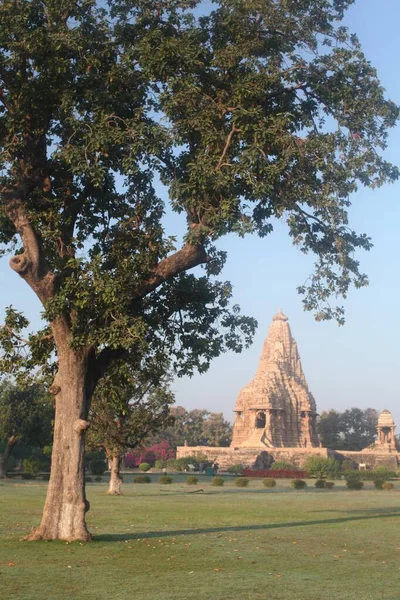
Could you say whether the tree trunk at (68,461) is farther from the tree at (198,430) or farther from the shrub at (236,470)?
the tree at (198,430)

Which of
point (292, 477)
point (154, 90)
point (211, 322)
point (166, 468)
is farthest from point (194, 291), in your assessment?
point (166, 468)

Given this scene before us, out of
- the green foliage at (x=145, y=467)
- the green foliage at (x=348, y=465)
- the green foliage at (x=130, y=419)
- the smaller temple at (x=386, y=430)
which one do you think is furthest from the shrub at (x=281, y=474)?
the smaller temple at (x=386, y=430)

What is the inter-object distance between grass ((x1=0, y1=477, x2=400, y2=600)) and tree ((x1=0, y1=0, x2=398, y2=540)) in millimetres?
1967

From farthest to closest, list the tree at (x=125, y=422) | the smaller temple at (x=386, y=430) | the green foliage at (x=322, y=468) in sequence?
the smaller temple at (x=386, y=430) < the green foliage at (x=322, y=468) < the tree at (x=125, y=422)

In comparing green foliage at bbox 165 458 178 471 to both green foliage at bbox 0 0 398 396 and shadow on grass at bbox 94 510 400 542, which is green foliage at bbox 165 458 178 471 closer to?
shadow on grass at bbox 94 510 400 542

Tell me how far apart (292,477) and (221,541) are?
138 ft

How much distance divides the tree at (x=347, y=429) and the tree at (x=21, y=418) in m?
59.2

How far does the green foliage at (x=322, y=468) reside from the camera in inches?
2245

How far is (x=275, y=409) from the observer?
257 ft

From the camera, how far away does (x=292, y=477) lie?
5609 centimetres

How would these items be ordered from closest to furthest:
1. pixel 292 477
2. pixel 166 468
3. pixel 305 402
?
pixel 292 477 → pixel 166 468 → pixel 305 402

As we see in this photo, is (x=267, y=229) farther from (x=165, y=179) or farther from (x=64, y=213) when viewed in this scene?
(x=64, y=213)

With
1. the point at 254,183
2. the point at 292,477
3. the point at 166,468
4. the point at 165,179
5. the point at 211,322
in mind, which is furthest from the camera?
the point at 166,468

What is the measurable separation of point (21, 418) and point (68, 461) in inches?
1498
